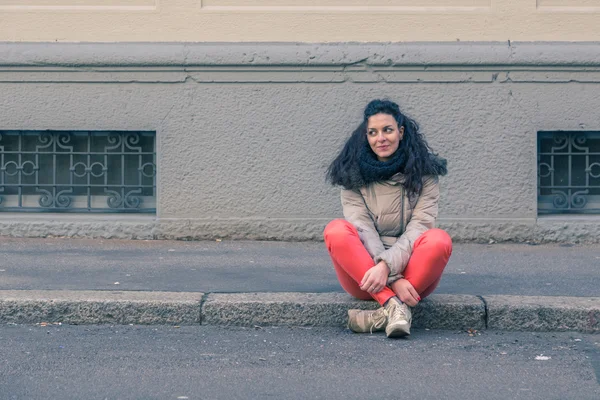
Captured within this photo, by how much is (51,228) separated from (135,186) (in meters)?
0.77

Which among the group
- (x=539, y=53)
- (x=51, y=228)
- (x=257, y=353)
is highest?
(x=539, y=53)

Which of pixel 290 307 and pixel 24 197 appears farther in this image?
pixel 24 197

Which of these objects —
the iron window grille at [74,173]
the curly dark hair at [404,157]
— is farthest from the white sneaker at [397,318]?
the iron window grille at [74,173]

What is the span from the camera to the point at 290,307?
18.7 ft

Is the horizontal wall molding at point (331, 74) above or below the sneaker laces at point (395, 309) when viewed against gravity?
above

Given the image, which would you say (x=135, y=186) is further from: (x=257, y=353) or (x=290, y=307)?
(x=257, y=353)

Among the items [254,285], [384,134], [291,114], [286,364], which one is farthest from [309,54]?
[286,364]

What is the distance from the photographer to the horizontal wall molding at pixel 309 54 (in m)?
8.22

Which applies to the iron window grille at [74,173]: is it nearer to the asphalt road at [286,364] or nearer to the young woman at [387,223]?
the asphalt road at [286,364]

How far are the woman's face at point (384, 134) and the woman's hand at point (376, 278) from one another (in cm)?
64

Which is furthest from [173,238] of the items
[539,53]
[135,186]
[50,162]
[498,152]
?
[539,53]

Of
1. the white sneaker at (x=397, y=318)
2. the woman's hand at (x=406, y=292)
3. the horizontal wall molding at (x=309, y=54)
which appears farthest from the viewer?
the horizontal wall molding at (x=309, y=54)

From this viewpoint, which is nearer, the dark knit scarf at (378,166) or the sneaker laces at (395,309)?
the sneaker laces at (395,309)

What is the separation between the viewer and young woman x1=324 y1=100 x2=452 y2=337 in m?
5.36
